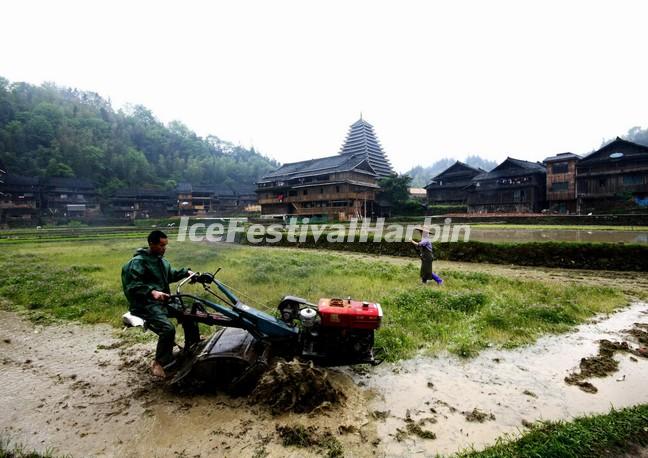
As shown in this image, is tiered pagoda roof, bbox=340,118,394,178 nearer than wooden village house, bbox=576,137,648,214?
No

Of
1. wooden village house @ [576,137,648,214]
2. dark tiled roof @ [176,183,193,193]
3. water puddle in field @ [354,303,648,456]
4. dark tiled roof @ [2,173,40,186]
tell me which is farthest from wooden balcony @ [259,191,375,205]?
dark tiled roof @ [2,173,40,186]

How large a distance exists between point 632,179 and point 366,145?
109 ft

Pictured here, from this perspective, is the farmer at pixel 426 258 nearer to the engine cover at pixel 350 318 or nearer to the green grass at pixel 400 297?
the green grass at pixel 400 297

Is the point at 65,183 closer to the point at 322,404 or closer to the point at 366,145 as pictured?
the point at 366,145

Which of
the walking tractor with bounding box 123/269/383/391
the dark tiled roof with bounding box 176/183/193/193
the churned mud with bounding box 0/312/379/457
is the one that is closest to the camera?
the churned mud with bounding box 0/312/379/457

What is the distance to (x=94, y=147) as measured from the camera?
219ft

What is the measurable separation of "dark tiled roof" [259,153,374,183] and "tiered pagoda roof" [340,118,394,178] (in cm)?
224

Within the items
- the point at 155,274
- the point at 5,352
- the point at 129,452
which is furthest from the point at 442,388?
the point at 5,352

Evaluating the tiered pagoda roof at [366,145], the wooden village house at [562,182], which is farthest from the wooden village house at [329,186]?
the wooden village house at [562,182]

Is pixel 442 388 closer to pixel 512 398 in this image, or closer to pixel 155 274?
pixel 512 398

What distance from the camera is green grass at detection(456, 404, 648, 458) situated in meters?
2.66

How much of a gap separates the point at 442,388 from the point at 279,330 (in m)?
2.20

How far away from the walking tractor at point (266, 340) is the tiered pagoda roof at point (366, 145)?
4887 cm

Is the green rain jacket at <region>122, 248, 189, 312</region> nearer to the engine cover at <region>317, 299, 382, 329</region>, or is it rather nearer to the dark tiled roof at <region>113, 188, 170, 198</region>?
the engine cover at <region>317, 299, 382, 329</region>
